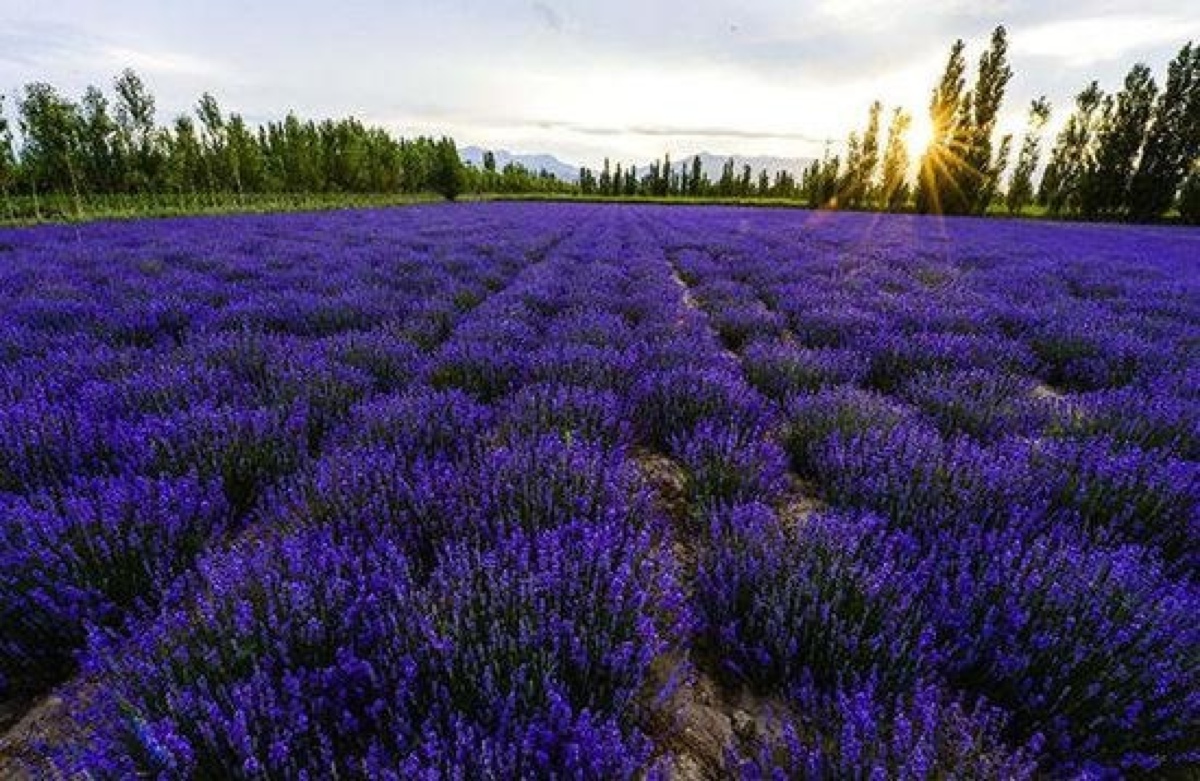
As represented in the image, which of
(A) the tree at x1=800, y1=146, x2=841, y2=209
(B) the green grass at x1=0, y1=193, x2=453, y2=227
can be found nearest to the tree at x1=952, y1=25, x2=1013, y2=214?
(A) the tree at x1=800, y1=146, x2=841, y2=209

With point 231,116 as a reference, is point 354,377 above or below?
below

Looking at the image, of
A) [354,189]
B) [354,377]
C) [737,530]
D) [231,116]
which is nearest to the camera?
[737,530]

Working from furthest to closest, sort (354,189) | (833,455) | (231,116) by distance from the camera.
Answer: (354,189) < (231,116) < (833,455)

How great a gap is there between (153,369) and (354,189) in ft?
165

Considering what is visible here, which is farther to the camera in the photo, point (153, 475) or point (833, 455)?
point (833, 455)

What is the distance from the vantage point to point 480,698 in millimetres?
1271

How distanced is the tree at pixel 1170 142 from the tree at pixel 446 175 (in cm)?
5087

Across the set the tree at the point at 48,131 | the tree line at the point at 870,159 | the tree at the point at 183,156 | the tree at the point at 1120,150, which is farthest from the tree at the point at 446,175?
the tree at the point at 1120,150

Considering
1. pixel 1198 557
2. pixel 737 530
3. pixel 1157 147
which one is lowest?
pixel 1198 557

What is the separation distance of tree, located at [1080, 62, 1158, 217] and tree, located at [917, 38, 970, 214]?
6938mm

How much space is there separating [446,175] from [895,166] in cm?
4056

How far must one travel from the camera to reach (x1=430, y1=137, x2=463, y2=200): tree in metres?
57.4

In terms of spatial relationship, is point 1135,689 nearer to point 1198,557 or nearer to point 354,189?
point 1198,557

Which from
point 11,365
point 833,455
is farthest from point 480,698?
point 11,365
